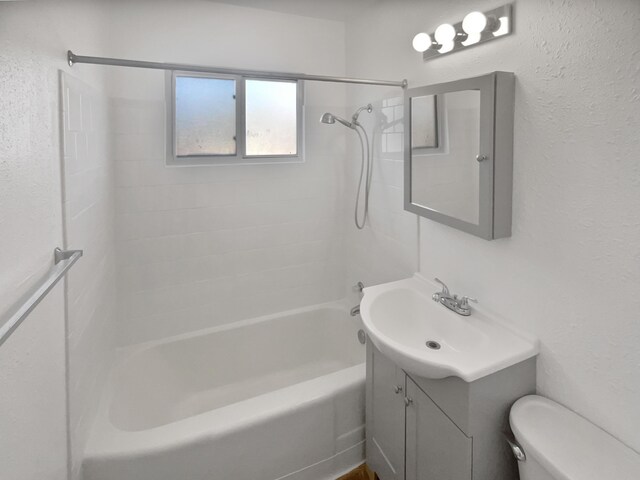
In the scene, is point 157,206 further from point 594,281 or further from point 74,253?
point 594,281

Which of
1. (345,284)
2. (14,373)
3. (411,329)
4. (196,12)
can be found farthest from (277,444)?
(196,12)

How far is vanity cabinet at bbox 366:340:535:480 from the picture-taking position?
3.91 feet

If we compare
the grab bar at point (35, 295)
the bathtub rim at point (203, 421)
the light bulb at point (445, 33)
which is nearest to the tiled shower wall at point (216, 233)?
the bathtub rim at point (203, 421)

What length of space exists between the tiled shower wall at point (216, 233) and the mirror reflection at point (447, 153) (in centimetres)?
95

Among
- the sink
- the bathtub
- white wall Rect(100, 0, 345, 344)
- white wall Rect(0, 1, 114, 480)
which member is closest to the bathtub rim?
the bathtub

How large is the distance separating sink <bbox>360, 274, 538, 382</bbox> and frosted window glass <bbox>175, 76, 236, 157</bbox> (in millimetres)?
1340

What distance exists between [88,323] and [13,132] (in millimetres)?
939

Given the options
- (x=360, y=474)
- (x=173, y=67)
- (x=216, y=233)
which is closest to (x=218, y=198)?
(x=216, y=233)

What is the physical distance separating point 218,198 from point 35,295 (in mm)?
1522

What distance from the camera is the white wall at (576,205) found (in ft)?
3.23

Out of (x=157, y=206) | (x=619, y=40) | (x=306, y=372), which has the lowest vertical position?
(x=306, y=372)

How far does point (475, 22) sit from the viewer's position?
1317 mm

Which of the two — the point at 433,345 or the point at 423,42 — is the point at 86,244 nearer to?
the point at 433,345

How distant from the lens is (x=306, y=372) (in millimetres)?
2545
